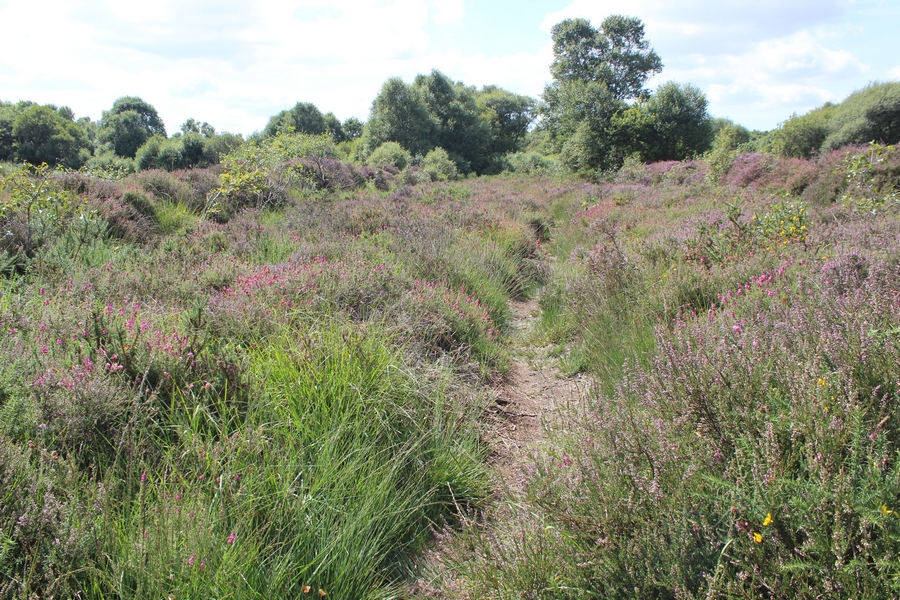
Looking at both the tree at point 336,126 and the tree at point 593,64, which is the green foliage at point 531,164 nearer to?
the tree at point 593,64

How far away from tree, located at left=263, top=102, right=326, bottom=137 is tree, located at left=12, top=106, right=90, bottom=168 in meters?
16.7

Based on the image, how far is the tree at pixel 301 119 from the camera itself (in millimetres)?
54000

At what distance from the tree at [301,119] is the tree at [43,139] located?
54.9 feet

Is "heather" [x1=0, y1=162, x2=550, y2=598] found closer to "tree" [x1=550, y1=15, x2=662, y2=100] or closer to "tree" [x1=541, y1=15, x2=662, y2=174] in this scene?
"tree" [x1=541, y1=15, x2=662, y2=174]

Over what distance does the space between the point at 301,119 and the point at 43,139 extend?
22.2 m

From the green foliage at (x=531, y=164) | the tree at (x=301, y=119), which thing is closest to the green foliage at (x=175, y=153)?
the green foliage at (x=531, y=164)

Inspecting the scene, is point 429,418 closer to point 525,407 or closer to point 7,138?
point 525,407

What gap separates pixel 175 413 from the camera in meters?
2.92

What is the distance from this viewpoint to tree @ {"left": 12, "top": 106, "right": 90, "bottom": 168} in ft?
142

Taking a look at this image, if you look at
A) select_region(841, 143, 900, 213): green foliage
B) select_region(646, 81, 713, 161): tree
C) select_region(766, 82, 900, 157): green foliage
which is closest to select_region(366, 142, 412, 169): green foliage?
select_region(646, 81, 713, 161): tree

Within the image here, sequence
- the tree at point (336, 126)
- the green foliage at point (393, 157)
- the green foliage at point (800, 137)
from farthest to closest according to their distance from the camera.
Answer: the tree at point (336, 126)
the green foliage at point (393, 157)
the green foliage at point (800, 137)

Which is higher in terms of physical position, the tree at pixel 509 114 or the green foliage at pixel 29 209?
the tree at pixel 509 114

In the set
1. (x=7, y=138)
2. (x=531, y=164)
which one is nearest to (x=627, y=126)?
(x=531, y=164)

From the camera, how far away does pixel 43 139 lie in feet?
147
